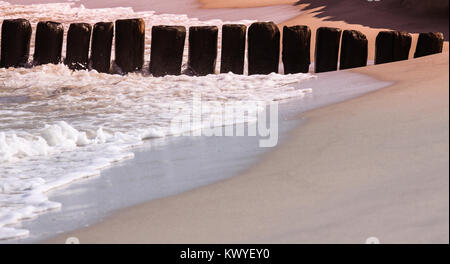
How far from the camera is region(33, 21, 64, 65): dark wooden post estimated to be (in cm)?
848

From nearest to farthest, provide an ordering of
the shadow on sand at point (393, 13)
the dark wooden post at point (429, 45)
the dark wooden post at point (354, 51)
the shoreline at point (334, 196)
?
the shoreline at point (334, 196)
the dark wooden post at point (429, 45)
the dark wooden post at point (354, 51)
the shadow on sand at point (393, 13)

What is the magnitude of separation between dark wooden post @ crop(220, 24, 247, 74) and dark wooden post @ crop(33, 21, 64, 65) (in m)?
1.86

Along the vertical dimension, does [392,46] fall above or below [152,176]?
above

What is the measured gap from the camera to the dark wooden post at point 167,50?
8.11 meters

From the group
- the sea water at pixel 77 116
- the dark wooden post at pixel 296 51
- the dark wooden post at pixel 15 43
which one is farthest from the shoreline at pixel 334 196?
the dark wooden post at pixel 15 43

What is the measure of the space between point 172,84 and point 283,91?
1346mm

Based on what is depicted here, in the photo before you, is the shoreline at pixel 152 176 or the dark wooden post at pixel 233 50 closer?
the shoreline at pixel 152 176

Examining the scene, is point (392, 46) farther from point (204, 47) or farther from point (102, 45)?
point (102, 45)

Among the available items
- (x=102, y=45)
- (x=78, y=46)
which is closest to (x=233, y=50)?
(x=102, y=45)

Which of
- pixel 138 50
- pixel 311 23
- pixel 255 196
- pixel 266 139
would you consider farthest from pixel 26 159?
pixel 311 23

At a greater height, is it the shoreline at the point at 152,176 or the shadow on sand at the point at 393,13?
the shadow on sand at the point at 393,13

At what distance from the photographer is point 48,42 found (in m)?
8.54

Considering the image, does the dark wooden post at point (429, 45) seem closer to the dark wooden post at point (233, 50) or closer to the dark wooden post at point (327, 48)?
the dark wooden post at point (327, 48)

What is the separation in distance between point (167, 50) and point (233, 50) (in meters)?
0.71
